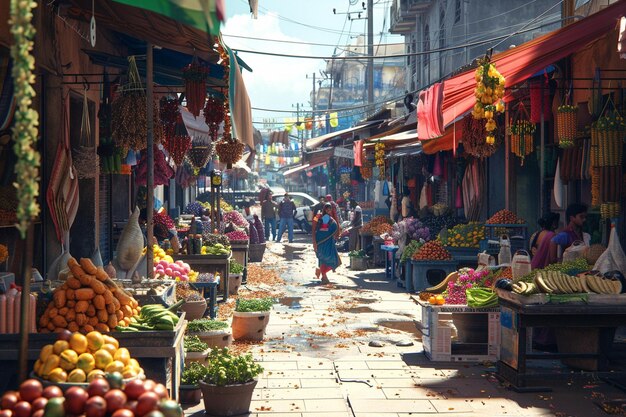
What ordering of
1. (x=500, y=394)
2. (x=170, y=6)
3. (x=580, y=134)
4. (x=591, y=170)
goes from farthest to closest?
(x=580, y=134)
(x=591, y=170)
(x=500, y=394)
(x=170, y=6)

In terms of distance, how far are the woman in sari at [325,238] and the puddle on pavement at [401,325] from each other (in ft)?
18.8

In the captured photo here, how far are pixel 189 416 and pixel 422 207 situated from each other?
16511 mm

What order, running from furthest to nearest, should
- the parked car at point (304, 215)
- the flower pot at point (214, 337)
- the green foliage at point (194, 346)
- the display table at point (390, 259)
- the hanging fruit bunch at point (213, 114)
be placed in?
the parked car at point (304, 215) → the display table at point (390, 259) → the hanging fruit bunch at point (213, 114) → the flower pot at point (214, 337) → the green foliage at point (194, 346)

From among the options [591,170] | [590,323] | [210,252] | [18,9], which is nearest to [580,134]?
[591,170]

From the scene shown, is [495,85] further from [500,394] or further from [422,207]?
[422,207]

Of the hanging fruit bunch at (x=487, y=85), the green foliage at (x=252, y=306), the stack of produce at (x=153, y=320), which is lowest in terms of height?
the green foliage at (x=252, y=306)

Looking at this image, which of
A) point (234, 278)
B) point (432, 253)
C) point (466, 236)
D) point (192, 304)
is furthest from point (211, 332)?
point (466, 236)

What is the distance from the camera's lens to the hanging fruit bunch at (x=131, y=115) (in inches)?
376

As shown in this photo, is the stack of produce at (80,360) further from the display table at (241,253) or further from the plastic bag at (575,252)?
the display table at (241,253)

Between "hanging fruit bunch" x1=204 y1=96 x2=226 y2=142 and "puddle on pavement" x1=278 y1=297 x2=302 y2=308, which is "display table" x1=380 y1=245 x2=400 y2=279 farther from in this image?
"hanging fruit bunch" x1=204 y1=96 x2=226 y2=142

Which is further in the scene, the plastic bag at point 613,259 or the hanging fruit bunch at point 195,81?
the hanging fruit bunch at point 195,81

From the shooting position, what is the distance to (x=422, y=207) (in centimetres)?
2352

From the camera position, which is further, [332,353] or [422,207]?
[422,207]

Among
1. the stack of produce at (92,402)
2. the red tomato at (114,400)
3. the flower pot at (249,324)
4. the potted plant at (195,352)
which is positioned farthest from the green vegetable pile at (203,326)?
the red tomato at (114,400)
